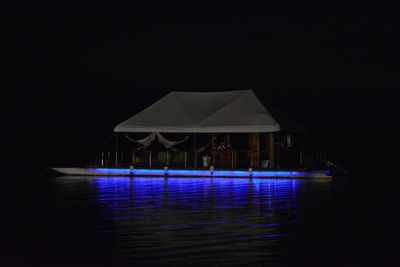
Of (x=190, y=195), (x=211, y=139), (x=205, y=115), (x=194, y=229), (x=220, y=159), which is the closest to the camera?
(x=194, y=229)

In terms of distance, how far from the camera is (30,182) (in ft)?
101

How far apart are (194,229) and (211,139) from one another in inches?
840

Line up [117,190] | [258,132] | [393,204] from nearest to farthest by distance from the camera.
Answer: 1. [393,204]
2. [117,190]
3. [258,132]

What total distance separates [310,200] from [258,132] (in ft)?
40.2

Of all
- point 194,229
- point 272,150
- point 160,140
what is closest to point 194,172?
point 160,140

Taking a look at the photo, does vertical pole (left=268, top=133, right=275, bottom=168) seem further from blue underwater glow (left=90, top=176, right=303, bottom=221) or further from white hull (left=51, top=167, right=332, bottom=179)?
Result: blue underwater glow (left=90, top=176, right=303, bottom=221)

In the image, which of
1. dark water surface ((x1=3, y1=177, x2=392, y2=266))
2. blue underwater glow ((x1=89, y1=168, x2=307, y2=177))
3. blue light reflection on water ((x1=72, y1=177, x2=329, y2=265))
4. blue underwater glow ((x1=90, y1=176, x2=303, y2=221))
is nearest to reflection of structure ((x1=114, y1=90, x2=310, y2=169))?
blue underwater glow ((x1=89, y1=168, x2=307, y2=177))

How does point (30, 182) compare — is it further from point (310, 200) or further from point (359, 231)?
point (359, 231)

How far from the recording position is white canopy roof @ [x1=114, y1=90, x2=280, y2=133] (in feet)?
109

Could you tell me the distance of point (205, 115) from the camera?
116ft

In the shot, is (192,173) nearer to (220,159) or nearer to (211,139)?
(220,159)

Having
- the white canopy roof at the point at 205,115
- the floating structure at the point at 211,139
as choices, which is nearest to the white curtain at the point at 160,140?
the floating structure at the point at 211,139

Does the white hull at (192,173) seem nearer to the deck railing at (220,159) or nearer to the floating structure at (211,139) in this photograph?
the floating structure at (211,139)

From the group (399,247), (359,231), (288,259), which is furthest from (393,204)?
(288,259)
